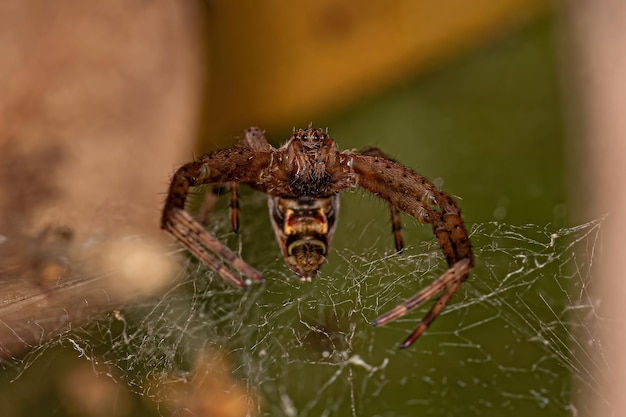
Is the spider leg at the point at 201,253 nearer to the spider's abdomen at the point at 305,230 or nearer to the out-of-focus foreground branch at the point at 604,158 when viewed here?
the spider's abdomen at the point at 305,230

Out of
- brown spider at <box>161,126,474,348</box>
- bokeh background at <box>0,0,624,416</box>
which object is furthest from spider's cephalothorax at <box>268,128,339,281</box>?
bokeh background at <box>0,0,624,416</box>

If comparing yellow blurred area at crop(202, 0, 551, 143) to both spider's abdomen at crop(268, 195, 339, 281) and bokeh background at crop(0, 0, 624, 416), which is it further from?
spider's abdomen at crop(268, 195, 339, 281)

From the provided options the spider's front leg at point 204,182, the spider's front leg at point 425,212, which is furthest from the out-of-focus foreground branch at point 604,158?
the spider's front leg at point 204,182

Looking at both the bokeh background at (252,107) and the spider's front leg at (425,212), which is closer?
the spider's front leg at (425,212)

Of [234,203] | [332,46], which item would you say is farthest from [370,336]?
[332,46]

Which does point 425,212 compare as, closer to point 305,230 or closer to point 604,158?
point 305,230
